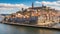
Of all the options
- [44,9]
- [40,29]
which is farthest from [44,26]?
[44,9]

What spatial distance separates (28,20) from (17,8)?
0.74 m

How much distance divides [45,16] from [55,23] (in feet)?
1.73

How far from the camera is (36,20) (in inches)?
329

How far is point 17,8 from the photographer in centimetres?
864

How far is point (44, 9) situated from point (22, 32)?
137 centimetres

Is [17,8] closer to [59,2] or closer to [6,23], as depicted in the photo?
[6,23]

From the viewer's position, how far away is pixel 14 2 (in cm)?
866

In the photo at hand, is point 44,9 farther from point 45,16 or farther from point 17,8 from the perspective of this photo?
point 17,8

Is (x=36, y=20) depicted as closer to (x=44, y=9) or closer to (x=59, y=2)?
(x=44, y=9)

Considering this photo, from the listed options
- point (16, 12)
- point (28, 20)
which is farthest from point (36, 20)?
point (16, 12)

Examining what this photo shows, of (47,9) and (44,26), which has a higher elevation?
(47,9)

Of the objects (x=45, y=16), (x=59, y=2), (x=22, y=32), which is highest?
(x=59, y=2)

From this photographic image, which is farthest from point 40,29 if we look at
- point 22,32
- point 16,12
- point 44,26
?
point 16,12

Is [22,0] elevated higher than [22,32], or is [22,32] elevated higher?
[22,0]
